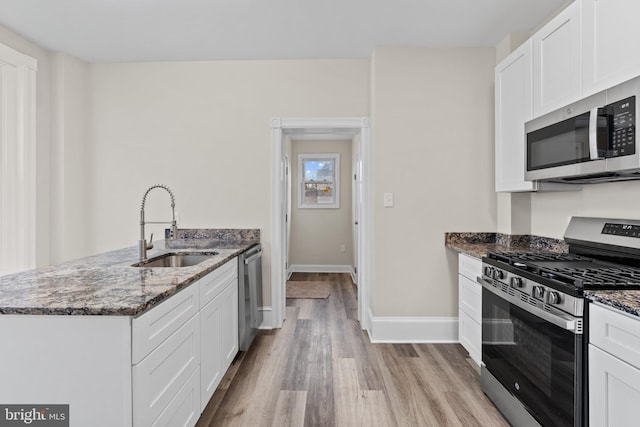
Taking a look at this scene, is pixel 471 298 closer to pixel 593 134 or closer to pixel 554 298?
pixel 554 298

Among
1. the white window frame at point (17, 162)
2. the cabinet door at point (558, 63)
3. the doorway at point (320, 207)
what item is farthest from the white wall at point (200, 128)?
the doorway at point (320, 207)

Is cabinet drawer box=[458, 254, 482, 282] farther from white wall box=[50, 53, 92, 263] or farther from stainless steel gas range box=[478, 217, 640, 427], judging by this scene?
white wall box=[50, 53, 92, 263]

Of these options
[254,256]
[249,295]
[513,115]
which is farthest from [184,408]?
[513,115]

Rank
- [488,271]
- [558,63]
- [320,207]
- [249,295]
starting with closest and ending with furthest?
[558,63] < [488,271] < [249,295] < [320,207]

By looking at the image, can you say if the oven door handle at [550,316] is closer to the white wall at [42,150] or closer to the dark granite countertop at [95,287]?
the dark granite countertop at [95,287]

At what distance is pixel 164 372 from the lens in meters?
1.51

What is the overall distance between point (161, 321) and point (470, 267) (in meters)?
2.07

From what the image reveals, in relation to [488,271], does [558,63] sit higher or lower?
higher

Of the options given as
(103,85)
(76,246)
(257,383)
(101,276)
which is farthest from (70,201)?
(257,383)

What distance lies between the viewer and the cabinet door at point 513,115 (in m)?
2.44

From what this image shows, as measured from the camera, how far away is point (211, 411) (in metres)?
2.18

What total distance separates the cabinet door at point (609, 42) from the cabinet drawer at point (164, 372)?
2.24 m

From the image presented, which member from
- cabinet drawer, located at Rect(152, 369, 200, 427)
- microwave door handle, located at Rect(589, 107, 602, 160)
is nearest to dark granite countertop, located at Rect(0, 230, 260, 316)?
cabinet drawer, located at Rect(152, 369, 200, 427)

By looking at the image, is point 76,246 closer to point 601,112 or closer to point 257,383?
point 257,383
